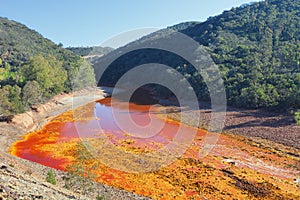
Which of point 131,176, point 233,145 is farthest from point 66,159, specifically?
point 233,145

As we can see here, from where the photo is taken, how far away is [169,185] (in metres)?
Answer: 21.8

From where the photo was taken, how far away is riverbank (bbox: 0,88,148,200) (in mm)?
11330

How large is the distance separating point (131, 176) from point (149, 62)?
68.7m

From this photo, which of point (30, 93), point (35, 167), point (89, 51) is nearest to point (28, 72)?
point (30, 93)

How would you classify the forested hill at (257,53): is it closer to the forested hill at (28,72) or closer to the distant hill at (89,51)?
the forested hill at (28,72)

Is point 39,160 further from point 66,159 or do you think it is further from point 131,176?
point 131,176

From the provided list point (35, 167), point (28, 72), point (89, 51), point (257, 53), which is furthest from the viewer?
point (89, 51)

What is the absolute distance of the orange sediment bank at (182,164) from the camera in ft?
69.4

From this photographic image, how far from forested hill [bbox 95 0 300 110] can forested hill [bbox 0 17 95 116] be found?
2724 centimetres

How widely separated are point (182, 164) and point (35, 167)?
13.0m

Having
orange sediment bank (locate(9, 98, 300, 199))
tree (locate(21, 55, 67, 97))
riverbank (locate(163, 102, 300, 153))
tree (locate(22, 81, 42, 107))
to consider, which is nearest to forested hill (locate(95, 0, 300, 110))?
riverbank (locate(163, 102, 300, 153))

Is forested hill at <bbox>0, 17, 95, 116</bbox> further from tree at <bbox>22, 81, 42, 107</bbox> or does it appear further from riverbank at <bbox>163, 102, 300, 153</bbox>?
riverbank at <bbox>163, 102, 300, 153</bbox>

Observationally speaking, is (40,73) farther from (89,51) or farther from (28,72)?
(89,51)

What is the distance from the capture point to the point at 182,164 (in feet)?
85.6
